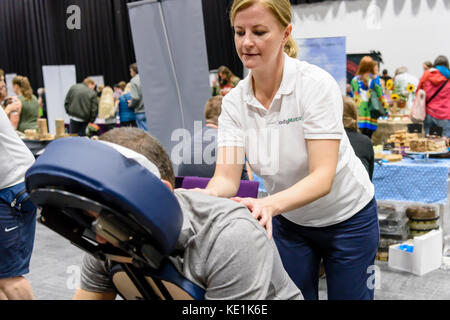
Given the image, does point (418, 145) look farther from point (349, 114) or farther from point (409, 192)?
point (349, 114)

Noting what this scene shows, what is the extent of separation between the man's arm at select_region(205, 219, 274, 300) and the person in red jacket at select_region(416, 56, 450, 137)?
5.19 m

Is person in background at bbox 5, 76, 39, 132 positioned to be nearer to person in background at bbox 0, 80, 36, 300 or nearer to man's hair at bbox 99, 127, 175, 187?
person in background at bbox 0, 80, 36, 300

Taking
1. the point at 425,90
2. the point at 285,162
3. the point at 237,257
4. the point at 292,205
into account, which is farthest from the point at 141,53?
the point at 425,90

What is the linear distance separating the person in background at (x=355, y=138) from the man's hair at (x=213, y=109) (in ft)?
2.35

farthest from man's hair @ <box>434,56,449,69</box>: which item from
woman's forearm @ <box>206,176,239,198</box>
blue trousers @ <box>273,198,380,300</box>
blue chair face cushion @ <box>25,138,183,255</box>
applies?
blue chair face cushion @ <box>25,138,183,255</box>

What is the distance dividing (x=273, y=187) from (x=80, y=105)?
606 centimetres

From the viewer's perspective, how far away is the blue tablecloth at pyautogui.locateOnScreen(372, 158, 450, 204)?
330 cm

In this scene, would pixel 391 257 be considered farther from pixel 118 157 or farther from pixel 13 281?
pixel 118 157

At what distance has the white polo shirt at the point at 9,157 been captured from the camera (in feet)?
6.39

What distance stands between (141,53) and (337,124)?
213 centimetres

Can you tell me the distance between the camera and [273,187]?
1.46 m

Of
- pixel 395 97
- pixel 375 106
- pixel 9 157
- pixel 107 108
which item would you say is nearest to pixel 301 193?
pixel 9 157

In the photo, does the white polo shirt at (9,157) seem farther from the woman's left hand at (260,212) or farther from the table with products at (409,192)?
the table with products at (409,192)
